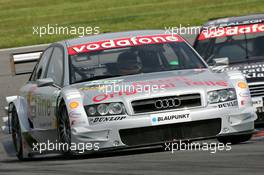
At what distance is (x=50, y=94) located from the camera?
1077 centimetres

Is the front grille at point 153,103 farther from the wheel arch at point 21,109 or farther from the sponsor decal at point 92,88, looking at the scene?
the wheel arch at point 21,109

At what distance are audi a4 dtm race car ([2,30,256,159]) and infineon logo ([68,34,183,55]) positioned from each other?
0.01 meters

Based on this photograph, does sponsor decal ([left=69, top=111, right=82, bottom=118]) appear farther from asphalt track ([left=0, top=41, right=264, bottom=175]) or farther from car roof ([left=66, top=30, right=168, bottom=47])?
car roof ([left=66, top=30, right=168, bottom=47])

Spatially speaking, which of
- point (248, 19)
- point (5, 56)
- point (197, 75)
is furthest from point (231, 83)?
point (5, 56)

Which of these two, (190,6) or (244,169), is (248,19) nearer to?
(244,169)

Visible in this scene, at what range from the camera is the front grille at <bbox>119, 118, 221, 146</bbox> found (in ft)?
31.8

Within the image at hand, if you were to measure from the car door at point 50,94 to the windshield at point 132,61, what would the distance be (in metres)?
0.24

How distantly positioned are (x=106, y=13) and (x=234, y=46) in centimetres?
2221

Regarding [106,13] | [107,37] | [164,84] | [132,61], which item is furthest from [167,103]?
[106,13]

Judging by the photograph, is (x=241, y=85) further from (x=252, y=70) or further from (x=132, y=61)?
(x=252, y=70)

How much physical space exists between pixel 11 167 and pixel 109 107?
1.12 meters

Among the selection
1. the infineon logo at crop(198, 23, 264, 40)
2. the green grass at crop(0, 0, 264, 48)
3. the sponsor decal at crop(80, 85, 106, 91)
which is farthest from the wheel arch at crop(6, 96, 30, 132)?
the green grass at crop(0, 0, 264, 48)

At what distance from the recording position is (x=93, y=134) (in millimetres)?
9703

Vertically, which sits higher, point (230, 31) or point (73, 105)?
point (230, 31)
